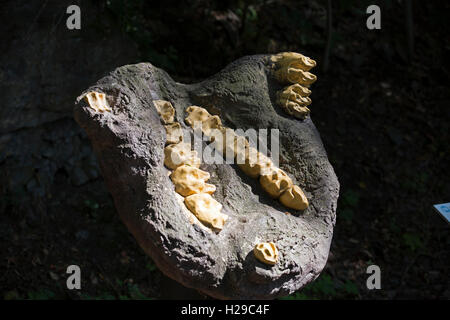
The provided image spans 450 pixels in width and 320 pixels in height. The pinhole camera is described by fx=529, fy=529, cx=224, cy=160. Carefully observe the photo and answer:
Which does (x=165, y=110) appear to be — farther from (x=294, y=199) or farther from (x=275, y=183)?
(x=294, y=199)

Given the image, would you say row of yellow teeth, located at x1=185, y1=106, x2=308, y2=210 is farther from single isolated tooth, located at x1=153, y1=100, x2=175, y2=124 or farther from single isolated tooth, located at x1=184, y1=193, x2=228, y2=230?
single isolated tooth, located at x1=184, y1=193, x2=228, y2=230

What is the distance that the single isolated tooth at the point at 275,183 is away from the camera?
2607 mm

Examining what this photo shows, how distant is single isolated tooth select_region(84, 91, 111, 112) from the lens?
212 cm

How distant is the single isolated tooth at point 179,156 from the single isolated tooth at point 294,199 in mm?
457

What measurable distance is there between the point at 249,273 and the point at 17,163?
244 centimetres

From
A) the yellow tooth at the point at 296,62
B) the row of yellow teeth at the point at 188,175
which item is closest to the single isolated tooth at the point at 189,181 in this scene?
the row of yellow teeth at the point at 188,175

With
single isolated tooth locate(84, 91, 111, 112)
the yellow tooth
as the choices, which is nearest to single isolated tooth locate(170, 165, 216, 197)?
single isolated tooth locate(84, 91, 111, 112)

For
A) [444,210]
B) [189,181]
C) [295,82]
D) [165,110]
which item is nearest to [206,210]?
[189,181]

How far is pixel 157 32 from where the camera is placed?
194 inches

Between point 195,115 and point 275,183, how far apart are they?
54 centimetres

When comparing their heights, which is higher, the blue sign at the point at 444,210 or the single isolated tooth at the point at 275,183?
the single isolated tooth at the point at 275,183

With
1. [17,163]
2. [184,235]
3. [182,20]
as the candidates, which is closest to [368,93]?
[182,20]

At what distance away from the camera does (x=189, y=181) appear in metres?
2.35

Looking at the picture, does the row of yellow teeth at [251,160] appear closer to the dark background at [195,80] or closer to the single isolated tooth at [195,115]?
the single isolated tooth at [195,115]
